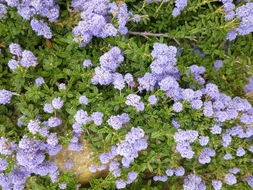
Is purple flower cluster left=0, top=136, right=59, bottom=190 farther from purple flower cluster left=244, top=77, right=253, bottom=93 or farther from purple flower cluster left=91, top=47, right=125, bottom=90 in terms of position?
purple flower cluster left=244, top=77, right=253, bottom=93

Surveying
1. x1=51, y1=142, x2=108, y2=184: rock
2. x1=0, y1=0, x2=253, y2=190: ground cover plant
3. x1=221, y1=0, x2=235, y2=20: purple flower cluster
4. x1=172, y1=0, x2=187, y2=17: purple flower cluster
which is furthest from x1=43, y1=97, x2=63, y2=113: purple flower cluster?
x1=221, y1=0, x2=235, y2=20: purple flower cluster

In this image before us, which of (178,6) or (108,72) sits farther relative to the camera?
(178,6)

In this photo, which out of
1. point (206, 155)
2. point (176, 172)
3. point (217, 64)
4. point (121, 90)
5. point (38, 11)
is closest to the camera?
point (38, 11)

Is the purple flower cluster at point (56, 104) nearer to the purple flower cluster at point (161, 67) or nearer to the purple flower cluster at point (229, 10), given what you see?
the purple flower cluster at point (161, 67)

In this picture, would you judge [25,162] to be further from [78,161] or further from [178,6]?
[178,6]

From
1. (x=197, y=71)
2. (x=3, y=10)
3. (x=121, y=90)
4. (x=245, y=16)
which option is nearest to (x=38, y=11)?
(x=3, y=10)

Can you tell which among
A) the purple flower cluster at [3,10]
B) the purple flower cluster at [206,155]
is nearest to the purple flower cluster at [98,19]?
the purple flower cluster at [3,10]

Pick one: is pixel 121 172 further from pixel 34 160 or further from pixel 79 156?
pixel 34 160

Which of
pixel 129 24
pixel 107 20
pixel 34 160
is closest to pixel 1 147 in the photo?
pixel 34 160
